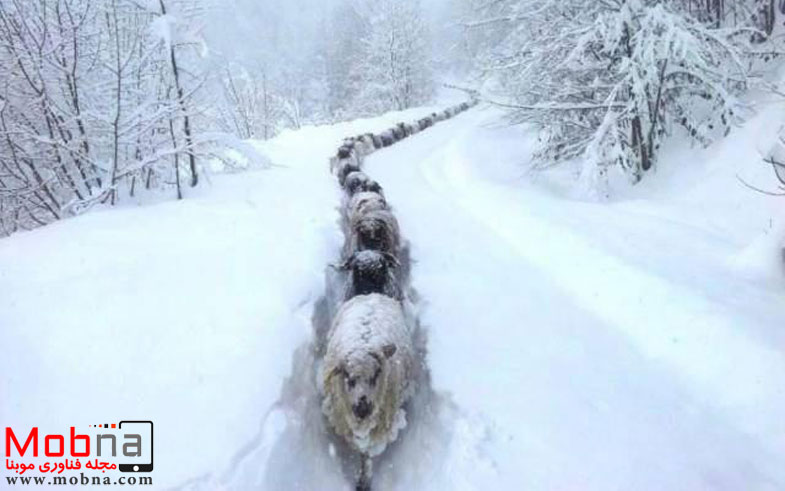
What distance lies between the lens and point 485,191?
32.9 ft

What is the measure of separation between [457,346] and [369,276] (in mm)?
1252

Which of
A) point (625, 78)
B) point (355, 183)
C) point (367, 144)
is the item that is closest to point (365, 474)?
point (355, 183)

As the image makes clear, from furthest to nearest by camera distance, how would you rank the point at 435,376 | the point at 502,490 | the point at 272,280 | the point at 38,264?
the point at 272,280
the point at 38,264
the point at 435,376
the point at 502,490

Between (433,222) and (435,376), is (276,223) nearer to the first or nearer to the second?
(433,222)

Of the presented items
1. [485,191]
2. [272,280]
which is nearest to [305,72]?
[485,191]

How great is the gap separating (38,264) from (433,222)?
18.3 feet

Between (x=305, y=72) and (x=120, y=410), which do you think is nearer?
(x=120, y=410)

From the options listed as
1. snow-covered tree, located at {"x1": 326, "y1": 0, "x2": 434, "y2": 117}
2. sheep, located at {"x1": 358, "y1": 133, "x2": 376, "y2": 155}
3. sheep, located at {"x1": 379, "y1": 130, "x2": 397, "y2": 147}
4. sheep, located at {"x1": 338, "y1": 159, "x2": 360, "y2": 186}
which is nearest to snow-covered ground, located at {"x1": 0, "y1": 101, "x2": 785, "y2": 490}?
sheep, located at {"x1": 338, "y1": 159, "x2": 360, "y2": 186}

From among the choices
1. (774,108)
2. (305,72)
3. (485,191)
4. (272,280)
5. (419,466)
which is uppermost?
(305,72)

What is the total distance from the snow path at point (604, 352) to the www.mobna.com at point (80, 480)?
5.99 ft

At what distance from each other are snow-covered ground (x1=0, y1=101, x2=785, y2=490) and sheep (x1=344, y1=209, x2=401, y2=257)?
1.29ft

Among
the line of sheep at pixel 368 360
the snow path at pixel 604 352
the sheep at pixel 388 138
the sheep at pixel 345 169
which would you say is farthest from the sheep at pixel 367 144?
the line of sheep at pixel 368 360

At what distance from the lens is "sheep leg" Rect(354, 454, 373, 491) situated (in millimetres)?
3938

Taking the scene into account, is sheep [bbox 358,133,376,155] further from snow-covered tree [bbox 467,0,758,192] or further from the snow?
→ the snow
